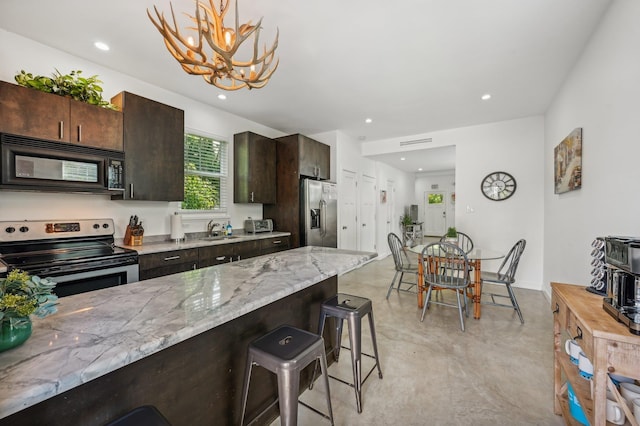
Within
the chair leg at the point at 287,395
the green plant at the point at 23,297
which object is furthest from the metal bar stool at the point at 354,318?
the green plant at the point at 23,297

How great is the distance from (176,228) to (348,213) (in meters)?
3.29

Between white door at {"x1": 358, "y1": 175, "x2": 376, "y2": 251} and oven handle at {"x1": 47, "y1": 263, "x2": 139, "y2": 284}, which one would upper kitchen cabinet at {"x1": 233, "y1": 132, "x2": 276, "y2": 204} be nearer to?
oven handle at {"x1": 47, "y1": 263, "x2": 139, "y2": 284}

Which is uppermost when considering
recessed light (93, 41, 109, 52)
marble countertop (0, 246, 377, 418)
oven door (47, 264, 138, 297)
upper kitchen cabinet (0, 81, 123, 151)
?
recessed light (93, 41, 109, 52)

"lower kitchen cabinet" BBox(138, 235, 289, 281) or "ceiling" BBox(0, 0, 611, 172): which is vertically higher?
"ceiling" BBox(0, 0, 611, 172)

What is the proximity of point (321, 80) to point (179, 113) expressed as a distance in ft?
5.72

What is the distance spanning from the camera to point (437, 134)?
205 inches

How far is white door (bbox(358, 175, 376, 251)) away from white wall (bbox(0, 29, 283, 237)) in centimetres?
331

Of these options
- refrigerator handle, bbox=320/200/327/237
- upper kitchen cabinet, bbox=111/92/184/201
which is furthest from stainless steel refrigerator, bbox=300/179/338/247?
upper kitchen cabinet, bbox=111/92/184/201

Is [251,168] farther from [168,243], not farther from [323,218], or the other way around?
[168,243]

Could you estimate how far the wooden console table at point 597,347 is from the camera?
1.05m

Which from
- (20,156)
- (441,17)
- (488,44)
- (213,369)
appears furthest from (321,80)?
(213,369)

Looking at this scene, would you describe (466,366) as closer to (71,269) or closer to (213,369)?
(213,369)

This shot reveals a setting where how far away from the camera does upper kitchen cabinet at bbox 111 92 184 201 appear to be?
2738mm

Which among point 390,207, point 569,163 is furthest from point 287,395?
point 390,207
